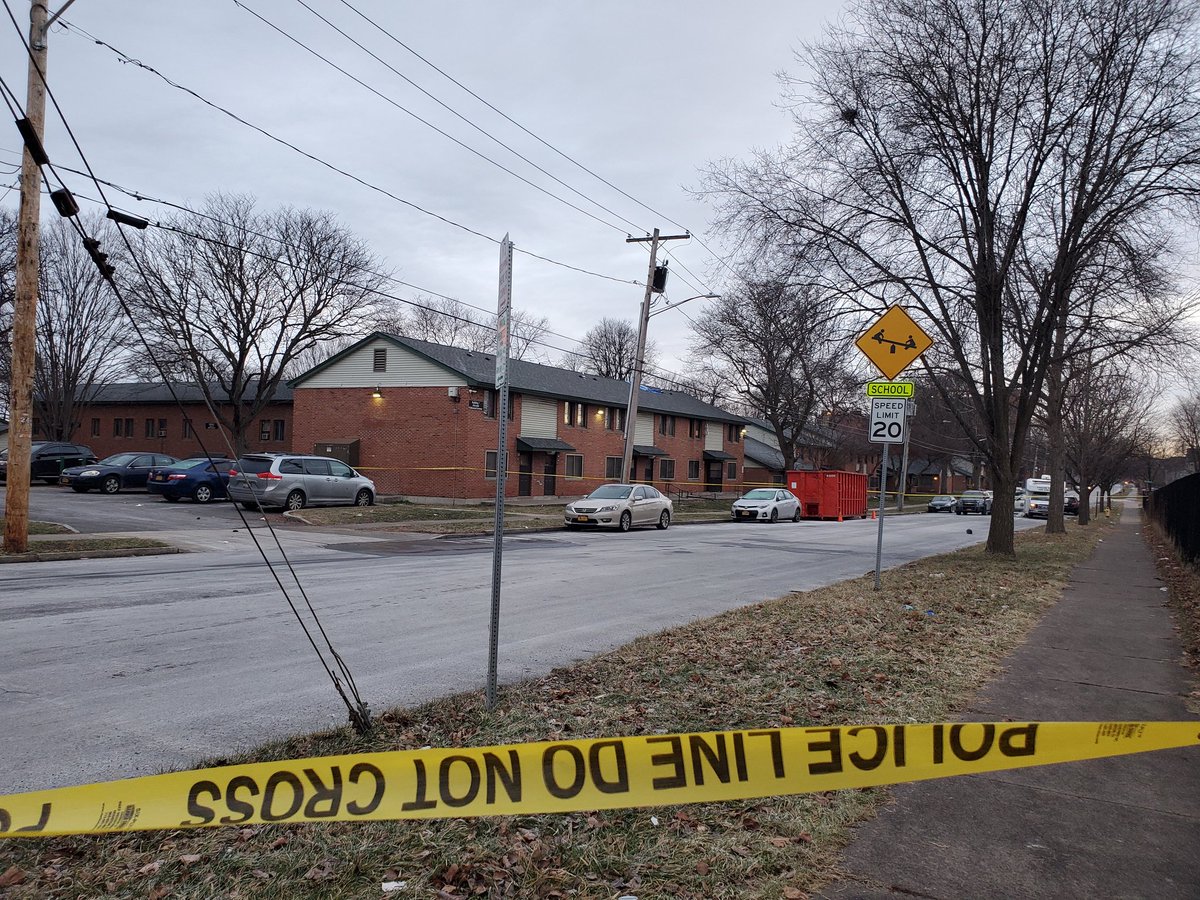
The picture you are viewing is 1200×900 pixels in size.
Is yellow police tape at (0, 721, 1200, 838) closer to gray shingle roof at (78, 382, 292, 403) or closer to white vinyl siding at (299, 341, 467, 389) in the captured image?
white vinyl siding at (299, 341, 467, 389)

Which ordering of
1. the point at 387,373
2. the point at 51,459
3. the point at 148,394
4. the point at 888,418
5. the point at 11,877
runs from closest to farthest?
the point at 11,877 < the point at 888,418 < the point at 51,459 < the point at 387,373 < the point at 148,394

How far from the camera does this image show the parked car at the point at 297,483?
24.4m

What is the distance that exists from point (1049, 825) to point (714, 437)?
52695 millimetres

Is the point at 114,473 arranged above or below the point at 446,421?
below

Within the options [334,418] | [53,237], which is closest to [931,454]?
[334,418]

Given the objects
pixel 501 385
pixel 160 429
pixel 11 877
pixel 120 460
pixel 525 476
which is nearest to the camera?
pixel 11 877

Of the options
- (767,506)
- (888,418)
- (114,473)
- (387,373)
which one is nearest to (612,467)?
(767,506)

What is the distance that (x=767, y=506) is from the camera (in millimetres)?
34719

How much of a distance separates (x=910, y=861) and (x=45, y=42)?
15.5 metres

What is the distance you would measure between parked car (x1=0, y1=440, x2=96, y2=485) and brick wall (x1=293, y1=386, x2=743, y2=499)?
343 inches

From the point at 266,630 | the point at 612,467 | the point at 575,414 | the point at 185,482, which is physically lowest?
the point at 266,630

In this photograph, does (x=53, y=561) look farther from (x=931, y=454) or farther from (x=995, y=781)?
(x=931, y=454)

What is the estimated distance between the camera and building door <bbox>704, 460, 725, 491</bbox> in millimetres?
55531

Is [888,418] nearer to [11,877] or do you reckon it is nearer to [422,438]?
[11,877]
